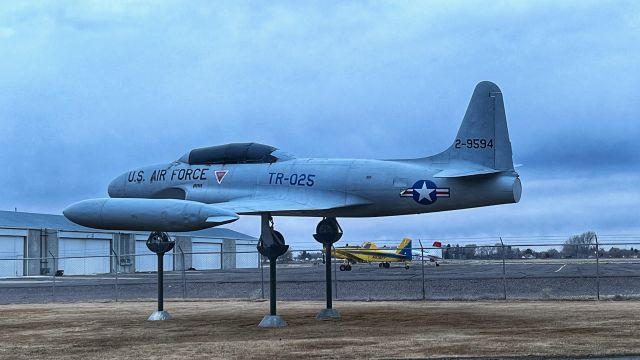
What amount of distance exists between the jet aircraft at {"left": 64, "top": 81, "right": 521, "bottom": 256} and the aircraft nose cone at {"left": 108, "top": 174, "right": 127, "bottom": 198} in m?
2.17

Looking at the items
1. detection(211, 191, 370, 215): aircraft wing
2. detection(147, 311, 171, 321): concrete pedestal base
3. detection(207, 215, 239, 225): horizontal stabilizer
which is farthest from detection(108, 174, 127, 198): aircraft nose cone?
detection(207, 215, 239, 225): horizontal stabilizer

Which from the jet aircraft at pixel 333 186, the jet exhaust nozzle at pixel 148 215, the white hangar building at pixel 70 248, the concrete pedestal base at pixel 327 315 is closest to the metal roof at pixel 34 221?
the white hangar building at pixel 70 248

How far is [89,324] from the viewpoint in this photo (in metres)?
16.6

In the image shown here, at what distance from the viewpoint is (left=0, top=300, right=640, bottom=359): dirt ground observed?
11148mm

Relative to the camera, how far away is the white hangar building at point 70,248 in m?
54.4

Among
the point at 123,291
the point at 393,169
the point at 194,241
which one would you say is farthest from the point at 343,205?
the point at 194,241

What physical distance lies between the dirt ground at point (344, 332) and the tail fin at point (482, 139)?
3241mm

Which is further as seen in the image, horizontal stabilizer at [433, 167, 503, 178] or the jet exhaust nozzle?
horizontal stabilizer at [433, 167, 503, 178]

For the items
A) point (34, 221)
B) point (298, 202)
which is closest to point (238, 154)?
point (298, 202)

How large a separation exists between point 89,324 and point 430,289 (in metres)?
16.2

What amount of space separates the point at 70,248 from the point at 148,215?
47865 millimetres

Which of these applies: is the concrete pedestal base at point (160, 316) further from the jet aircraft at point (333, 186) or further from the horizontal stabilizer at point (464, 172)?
the horizontal stabilizer at point (464, 172)

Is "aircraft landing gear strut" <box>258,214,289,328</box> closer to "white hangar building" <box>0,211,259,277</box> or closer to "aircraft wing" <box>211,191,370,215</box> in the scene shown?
"aircraft wing" <box>211,191,370,215</box>

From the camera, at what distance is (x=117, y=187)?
1894cm
